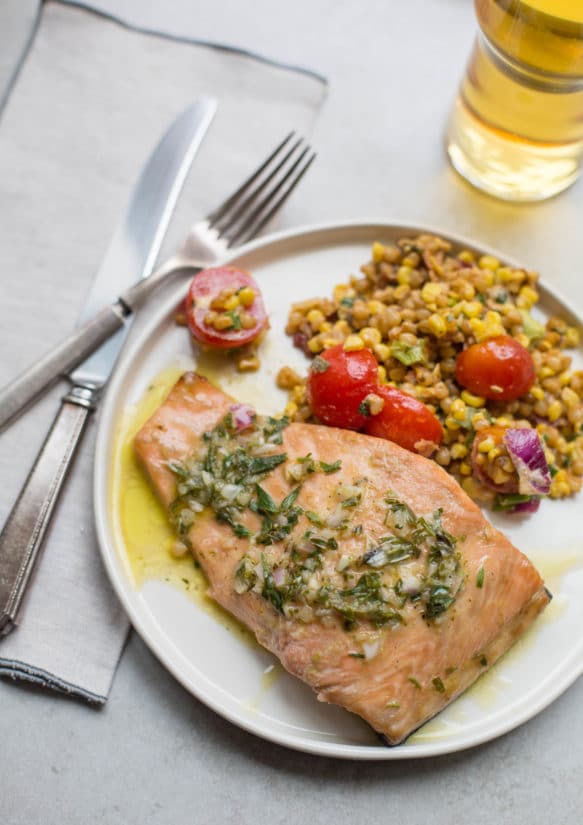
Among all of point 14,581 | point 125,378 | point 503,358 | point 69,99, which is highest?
point 503,358

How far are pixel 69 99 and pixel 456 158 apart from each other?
5.45ft

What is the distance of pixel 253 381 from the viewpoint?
293cm

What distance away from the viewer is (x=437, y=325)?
9.00 feet

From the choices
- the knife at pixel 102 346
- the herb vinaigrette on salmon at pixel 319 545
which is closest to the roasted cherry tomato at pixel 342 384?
the herb vinaigrette on salmon at pixel 319 545

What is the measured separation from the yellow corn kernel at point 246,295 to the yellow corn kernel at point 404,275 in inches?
21.7

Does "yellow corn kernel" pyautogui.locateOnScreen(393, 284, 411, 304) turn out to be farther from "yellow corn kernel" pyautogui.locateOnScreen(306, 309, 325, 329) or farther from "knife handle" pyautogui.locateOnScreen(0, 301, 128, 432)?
"knife handle" pyautogui.locateOnScreen(0, 301, 128, 432)

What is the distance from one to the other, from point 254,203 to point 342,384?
3.09 feet

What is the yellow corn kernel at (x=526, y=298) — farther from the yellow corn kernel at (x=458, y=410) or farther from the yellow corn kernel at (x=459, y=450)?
the yellow corn kernel at (x=459, y=450)

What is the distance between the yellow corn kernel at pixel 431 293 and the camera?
2.83 metres

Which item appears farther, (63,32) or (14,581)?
(63,32)

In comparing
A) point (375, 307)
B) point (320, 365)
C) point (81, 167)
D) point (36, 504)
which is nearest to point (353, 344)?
point (320, 365)

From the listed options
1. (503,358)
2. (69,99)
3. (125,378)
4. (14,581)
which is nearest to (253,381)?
(125,378)

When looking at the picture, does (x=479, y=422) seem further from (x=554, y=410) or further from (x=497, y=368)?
(x=554, y=410)

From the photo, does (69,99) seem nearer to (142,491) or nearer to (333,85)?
(333,85)
